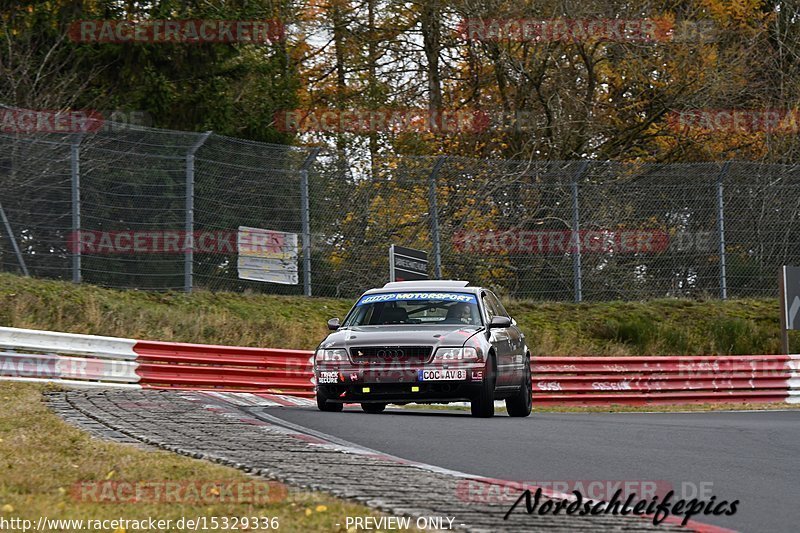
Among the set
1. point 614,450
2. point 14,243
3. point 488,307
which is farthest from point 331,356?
point 14,243

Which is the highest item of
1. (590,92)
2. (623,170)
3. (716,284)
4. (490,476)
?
(590,92)

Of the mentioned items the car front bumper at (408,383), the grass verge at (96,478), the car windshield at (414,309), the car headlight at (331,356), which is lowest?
the grass verge at (96,478)

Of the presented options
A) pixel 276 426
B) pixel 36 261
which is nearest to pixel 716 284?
pixel 36 261

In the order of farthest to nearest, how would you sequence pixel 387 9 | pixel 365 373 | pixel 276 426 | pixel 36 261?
pixel 387 9 → pixel 36 261 → pixel 365 373 → pixel 276 426

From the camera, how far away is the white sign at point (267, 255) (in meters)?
24.4

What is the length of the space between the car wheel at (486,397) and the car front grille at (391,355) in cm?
67

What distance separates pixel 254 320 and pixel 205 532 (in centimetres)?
1801

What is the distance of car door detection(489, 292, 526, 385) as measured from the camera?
15883mm

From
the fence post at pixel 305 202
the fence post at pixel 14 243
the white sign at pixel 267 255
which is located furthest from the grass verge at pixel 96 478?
the fence post at pixel 305 202

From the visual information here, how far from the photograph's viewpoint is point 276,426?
40.0ft

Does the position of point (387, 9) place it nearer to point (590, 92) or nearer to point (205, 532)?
point (590, 92)

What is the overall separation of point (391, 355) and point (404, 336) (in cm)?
26

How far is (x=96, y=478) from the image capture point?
839 cm

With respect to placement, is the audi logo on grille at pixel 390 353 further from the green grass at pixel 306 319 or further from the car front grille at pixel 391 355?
the green grass at pixel 306 319
